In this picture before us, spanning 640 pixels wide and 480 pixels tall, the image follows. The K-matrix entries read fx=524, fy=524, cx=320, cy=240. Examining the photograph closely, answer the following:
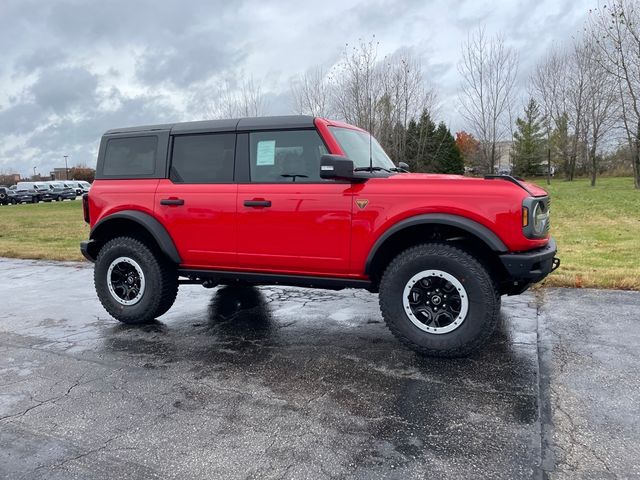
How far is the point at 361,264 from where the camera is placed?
4.31m

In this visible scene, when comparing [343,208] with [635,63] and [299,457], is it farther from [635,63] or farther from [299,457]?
[635,63]

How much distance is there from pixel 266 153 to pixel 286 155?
0.20 m

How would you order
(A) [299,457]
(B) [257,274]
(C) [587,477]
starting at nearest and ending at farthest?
(C) [587,477] < (A) [299,457] < (B) [257,274]

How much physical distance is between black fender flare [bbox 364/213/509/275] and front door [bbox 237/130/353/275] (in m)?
0.29

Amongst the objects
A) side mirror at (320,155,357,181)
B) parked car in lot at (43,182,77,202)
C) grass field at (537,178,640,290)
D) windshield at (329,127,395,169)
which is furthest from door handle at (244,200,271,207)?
parked car in lot at (43,182,77,202)

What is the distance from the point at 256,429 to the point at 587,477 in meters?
1.72

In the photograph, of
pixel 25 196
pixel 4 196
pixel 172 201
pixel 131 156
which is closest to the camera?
pixel 172 201

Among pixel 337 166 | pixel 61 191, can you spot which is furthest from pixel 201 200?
pixel 61 191

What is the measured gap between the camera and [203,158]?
16.5 feet

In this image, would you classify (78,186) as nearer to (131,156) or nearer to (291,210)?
(131,156)

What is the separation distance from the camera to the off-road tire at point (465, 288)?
3904 millimetres

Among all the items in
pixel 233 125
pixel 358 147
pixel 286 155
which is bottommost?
pixel 286 155

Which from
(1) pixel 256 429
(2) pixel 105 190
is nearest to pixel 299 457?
(1) pixel 256 429

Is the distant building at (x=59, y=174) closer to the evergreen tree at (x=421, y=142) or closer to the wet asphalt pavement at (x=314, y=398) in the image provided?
the evergreen tree at (x=421, y=142)
